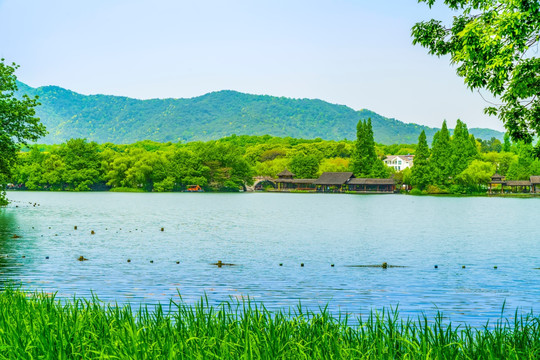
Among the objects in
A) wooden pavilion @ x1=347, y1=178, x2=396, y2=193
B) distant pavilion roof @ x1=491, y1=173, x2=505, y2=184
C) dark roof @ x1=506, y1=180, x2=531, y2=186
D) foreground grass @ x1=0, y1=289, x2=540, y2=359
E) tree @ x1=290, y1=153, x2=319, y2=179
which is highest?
tree @ x1=290, y1=153, x2=319, y2=179

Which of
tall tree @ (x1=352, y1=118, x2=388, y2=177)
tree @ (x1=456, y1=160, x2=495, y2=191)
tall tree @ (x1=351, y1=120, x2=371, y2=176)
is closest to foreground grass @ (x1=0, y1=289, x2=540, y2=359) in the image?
tree @ (x1=456, y1=160, x2=495, y2=191)

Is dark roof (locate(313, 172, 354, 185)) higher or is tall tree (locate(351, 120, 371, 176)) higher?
tall tree (locate(351, 120, 371, 176))

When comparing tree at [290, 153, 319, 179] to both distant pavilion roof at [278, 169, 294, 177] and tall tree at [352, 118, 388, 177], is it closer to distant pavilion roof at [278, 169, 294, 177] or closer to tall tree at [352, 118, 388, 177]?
distant pavilion roof at [278, 169, 294, 177]

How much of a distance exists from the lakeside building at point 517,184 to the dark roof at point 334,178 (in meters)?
29.5

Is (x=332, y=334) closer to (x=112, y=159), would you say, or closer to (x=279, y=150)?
(x=112, y=159)

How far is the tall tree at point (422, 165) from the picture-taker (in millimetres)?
113188

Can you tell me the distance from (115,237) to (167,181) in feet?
336

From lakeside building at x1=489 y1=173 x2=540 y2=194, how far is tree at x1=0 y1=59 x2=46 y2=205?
94.7 meters

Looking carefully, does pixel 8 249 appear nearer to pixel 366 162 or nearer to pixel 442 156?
pixel 442 156

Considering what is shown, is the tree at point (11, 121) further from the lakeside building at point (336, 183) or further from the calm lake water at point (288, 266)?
the lakeside building at point (336, 183)

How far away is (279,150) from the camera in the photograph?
175625mm

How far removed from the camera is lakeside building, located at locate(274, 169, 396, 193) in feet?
421

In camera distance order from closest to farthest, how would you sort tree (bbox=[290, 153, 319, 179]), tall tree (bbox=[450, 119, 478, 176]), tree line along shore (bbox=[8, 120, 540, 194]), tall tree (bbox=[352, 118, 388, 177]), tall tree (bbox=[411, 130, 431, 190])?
Answer: tall tree (bbox=[411, 130, 431, 190])
tall tree (bbox=[450, 119, 478, 176])
tree line along shore (bbox=[8, 120, 540, 194])
tall tree (bbox=[352, 118, 388, 177])
tree (bbox=[290, 153, 319, 179])

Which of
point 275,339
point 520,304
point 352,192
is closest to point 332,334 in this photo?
point 275,339
